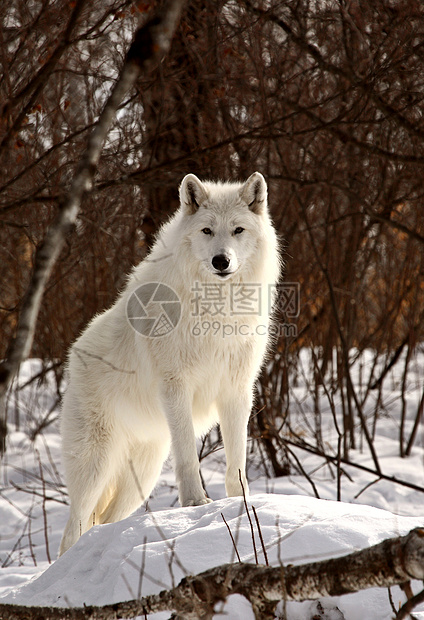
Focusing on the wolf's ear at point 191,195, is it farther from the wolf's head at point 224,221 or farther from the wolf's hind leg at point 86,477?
the wolf's hind leg at point 86,477

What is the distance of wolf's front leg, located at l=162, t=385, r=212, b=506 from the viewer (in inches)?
157

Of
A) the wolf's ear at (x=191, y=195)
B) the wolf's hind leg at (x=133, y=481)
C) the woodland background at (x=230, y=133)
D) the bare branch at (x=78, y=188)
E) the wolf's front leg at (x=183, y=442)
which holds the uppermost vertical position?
the woodland background at (x=230, y=133)

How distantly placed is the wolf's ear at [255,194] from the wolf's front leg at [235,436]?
1366mm

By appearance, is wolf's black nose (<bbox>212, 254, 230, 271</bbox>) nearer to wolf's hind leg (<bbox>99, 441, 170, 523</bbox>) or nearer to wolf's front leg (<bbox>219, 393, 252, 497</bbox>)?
wolf's front leg (<bbox>219, 393, 252, 497</bbox>)

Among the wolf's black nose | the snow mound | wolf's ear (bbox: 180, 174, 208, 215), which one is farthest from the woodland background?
the snow mound

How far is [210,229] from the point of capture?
4062 mm

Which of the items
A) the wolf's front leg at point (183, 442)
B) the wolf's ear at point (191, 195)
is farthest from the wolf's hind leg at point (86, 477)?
the wolf's ear at point (191, 195)

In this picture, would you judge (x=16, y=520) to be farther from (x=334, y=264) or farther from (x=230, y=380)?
(x=334, y=264)

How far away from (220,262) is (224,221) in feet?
1.18

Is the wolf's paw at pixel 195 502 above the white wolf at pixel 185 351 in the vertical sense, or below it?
below

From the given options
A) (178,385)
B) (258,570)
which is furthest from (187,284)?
(258,570)

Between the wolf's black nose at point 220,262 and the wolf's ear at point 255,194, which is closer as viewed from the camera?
the wolf's black nose at point 220,262

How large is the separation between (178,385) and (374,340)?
4.96 m

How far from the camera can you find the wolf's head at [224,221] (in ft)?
12.9
